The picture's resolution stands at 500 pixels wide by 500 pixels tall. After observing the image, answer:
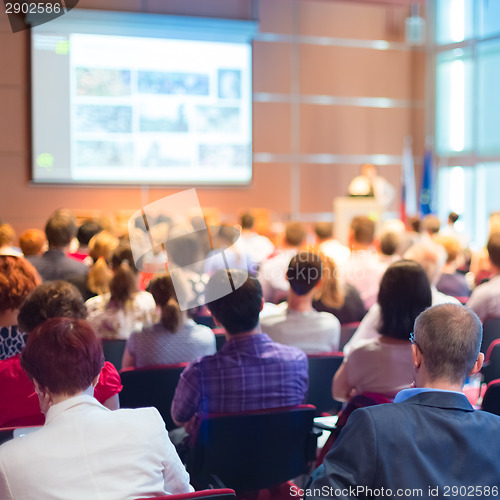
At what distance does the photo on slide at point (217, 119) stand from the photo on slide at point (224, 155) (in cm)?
24

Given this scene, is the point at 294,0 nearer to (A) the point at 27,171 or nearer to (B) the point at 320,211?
(B) the point at 320,211

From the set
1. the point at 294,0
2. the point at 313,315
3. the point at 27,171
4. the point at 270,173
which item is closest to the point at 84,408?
the point at 313,315

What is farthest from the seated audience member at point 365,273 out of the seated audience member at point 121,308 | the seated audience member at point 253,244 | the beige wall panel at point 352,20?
the beige wall panel at point 352,20

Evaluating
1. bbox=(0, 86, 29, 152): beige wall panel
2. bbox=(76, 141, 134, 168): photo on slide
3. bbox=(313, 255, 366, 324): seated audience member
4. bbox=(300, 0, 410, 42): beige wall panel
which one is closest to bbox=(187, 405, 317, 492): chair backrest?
bbox=(313, 255, 366, 324): seated audience member

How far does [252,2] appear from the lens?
10.2 meters

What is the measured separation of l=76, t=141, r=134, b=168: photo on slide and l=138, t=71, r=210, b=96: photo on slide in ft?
2.81

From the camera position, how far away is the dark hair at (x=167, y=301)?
10.4 feet

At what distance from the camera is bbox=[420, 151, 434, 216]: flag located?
10.8 metres

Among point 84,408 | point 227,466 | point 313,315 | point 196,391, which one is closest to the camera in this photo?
point 84,408

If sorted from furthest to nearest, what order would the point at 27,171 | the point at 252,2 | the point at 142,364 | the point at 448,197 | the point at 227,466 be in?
the point at 448,197
the point at 252,2
the point at 27,171
the point at 142,364
the point at 227,466

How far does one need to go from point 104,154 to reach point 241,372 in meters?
7.40

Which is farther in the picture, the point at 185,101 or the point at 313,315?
the point at 185,101

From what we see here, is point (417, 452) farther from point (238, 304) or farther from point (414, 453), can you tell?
point (238, 304)

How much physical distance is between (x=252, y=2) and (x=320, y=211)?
11.2 ft
